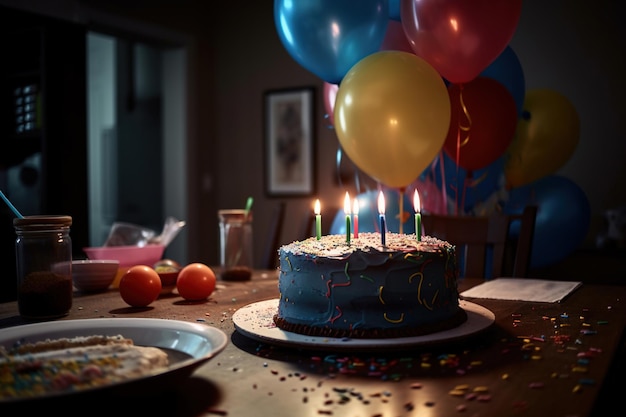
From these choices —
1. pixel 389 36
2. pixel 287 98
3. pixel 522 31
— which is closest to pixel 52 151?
pixel 287 98

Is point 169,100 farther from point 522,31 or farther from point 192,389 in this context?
point 192,389

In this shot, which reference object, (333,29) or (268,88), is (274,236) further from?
(268,88)

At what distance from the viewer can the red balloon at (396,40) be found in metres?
2.37

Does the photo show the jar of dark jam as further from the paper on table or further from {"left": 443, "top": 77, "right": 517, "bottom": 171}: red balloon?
{"left": 443, "top": 77, "right": 517, "bottom": 171}: red balloon

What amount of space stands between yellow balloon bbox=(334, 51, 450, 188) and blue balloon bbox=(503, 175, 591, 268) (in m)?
1.28

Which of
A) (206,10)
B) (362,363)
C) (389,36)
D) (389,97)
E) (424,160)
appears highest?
(206,10)

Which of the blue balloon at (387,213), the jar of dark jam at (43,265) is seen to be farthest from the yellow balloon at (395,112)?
the blue balloon at (387,213)

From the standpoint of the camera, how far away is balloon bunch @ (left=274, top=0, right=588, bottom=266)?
1.74 metres

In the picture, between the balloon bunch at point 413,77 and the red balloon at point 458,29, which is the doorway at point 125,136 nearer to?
the balloon bunch at point 413,77

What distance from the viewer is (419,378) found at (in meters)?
0.89

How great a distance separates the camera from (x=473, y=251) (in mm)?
2201

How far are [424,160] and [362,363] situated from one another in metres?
0.96

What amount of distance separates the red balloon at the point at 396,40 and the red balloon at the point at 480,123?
245 mm

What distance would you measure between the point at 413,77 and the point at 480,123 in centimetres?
73
